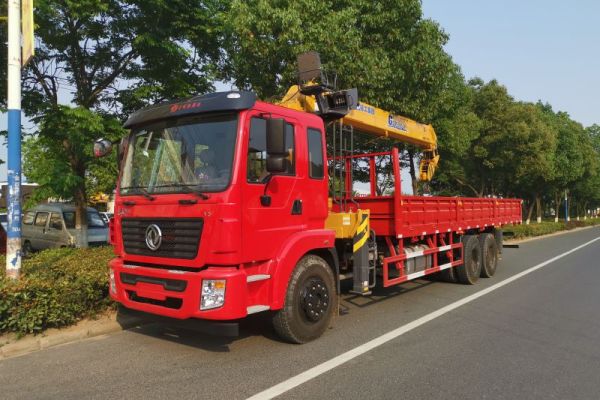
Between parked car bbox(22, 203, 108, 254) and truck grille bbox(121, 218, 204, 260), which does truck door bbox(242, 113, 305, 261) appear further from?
parked car bbox(22, 203, 108, 254)

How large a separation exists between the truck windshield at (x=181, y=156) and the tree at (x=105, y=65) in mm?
3433

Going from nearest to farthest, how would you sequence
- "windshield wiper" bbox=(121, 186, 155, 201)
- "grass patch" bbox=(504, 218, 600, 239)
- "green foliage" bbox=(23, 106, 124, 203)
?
1. "windshield wiper" bbox=(121, 186, 155, 201)
2. "green foliage" bbox=(23, 106, 124, 203)
3. "grass patch" bbox=(504, 218, 600, 239)

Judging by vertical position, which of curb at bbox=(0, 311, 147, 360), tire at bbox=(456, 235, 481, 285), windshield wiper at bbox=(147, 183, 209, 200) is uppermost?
windshield wiper at bbox=(147, 183, 209, 200)

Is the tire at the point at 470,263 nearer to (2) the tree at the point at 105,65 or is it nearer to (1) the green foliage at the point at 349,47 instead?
(1) the green foliage at the point at 349,47

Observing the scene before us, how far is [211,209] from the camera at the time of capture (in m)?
4.52

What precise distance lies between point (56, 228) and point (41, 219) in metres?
1.04

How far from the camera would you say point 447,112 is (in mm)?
15430

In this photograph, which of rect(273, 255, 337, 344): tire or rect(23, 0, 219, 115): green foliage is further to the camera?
rect(23, 0, 219, 115): green foliage

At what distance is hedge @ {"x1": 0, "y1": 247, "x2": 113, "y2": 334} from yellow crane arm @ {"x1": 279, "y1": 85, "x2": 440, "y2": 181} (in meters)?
3.46

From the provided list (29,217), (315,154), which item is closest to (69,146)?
(315,154)

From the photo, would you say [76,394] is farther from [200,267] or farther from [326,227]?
[326,227]

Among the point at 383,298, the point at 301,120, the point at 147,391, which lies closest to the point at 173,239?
the point at 147,391

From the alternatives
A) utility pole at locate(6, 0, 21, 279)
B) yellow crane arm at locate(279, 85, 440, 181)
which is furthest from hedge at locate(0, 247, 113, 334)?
yellow crane arm at locate(279, 85, 440, 181)

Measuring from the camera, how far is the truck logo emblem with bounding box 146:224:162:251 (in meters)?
4.83
